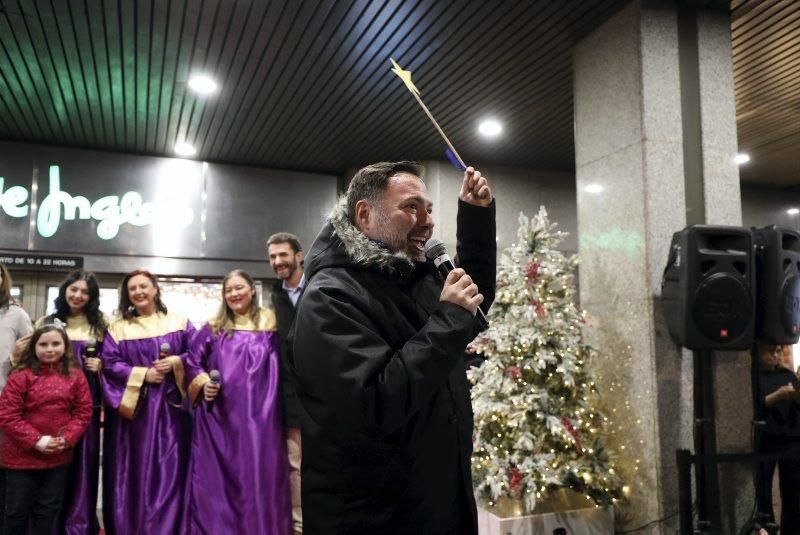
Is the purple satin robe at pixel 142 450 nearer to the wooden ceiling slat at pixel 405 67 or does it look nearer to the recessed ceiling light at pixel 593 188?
the wooden ceiling slat at pixel 405 67

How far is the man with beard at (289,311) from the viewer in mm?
Result: 3605

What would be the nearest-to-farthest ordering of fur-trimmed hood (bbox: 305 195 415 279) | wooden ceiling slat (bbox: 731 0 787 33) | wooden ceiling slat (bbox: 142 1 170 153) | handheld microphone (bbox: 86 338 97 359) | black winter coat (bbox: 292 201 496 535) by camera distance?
black winter coat (bbox: 292 201 496 535), fur-trimmed hood (bbox: 305 195 415 279), handheld microphone (bbox: 86 338 97 359), wooden ceiling slat (bbox: 731 0 787 33), wooden ceiling slat (bbox: 142 1 170 153)

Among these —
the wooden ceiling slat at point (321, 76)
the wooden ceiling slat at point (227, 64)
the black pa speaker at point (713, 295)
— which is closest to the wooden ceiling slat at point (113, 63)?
the wooden ceiling slat at point (227, 64)

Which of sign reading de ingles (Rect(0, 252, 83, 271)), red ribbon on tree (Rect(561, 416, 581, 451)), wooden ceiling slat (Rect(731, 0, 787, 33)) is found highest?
wooden ceiling slat (Rect(731, 0, 787, 33))

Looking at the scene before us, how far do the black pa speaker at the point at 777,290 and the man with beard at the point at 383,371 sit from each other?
2426mm

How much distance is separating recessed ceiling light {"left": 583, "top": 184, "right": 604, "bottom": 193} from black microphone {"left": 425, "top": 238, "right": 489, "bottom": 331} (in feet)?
9.46

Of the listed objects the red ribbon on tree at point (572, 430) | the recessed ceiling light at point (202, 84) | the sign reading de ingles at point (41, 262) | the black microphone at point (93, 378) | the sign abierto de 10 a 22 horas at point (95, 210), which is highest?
the recessed ceiling light at point (202, 84)

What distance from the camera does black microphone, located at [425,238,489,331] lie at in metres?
1.59

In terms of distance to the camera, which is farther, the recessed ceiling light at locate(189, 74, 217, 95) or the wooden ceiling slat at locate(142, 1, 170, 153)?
the recessed ceiling light at locate(189, 74, 217, 95)

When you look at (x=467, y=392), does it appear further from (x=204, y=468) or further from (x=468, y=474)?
(x=204, y=468)

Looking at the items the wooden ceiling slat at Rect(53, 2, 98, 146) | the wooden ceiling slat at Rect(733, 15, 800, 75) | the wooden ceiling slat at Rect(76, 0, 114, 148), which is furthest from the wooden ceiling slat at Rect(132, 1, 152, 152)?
the wooden ceiling slat at Rect(733, 15, 800, 75)

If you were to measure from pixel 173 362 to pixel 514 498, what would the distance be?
224 cm

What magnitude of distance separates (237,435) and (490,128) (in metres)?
4.33

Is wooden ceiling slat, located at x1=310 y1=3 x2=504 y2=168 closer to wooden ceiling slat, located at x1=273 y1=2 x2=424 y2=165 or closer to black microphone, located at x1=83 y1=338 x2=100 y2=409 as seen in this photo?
wooden ceiling slat, located at x1=273 y1=2 x2=424 y2=165
